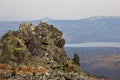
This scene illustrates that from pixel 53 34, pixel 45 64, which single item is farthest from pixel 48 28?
pixel 45 64

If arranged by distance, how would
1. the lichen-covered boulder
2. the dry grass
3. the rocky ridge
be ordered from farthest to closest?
1. the lichen-covered boulder
2. the dry grass
3. the rocky ridge

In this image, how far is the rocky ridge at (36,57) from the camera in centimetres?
6444

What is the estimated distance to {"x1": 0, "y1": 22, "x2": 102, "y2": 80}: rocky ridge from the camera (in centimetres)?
6444

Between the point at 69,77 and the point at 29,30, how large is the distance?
96.8ft

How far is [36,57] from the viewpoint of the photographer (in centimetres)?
8144

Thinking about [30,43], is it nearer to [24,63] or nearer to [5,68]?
[24,63]

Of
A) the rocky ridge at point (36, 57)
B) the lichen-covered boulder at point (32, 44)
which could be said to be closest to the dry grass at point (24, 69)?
the rocky ridge at point (36, 57)

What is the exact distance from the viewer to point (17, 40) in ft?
265

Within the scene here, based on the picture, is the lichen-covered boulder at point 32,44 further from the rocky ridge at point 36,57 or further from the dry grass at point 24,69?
the dry grass at point 24,69

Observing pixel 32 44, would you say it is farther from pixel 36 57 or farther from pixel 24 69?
pixel 24 69

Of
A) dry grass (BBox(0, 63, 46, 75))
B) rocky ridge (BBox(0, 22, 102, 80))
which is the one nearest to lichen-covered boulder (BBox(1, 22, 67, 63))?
rocky ridge (BBox(0, 22, 102, 80))

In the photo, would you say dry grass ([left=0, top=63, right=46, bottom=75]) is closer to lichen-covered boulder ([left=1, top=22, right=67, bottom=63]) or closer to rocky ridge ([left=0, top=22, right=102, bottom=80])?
rocky ridge ([left=0, top=22, right=102, bottom=80])

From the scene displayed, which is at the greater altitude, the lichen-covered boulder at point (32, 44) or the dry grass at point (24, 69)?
the lichen-covered boulder at point (32, 44)

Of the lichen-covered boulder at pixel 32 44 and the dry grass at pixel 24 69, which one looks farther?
the lichen-covered boulder at pixel 32 44
